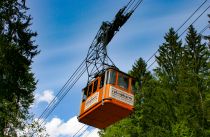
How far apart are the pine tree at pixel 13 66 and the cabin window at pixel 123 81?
683 centimetres

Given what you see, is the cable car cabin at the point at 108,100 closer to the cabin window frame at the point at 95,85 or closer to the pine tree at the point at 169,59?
the cabin window frame at the point at 95,85

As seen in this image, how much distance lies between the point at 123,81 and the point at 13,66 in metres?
12.2

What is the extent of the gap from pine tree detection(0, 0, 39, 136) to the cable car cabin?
5.63 m

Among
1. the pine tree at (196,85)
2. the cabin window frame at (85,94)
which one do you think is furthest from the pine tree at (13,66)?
the pine tree at (196,85)

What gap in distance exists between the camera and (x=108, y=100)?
19.0m

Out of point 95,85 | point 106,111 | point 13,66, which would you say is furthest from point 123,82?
point 13,66

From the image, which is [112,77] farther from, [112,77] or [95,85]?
[95,85]

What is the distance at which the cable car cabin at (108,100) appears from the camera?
19188 mm

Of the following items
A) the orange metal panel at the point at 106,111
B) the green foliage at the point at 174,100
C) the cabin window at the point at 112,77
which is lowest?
the orange metal panel at the point at 106,111

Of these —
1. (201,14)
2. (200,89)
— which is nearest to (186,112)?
(200,89)

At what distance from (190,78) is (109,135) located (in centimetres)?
866

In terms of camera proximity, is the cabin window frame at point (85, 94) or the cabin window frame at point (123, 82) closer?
the cabin window frame at point (123, 82)

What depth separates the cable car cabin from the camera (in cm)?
1919

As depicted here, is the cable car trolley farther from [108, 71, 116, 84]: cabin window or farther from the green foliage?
the green foliage
